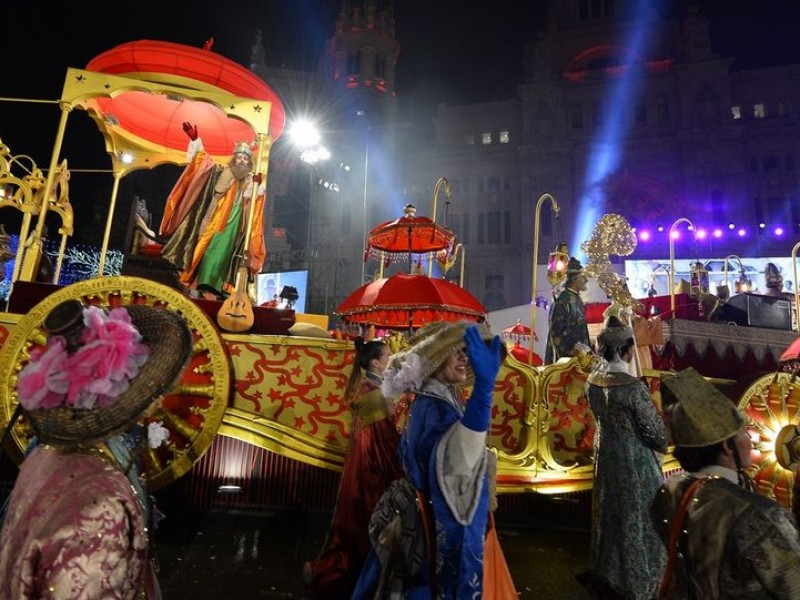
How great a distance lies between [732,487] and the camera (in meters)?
1.56

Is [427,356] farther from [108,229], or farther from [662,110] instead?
[662,110]

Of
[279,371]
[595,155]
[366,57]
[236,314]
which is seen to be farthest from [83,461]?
[366,57]

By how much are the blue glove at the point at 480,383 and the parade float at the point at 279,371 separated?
7.96 feet

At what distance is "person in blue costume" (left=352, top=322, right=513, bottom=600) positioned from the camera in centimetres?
Result: 198

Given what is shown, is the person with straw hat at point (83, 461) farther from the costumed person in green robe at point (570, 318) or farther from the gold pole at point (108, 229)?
the gold pole at point (108, 229)

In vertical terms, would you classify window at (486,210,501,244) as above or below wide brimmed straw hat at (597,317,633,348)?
above

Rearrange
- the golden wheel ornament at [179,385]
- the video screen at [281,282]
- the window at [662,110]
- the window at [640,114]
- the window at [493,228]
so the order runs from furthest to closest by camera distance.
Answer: the window at [493,228], the window at [640,114], the window at [662,110], the video screen at [281,282], the golden wheel ornament at [179,385]

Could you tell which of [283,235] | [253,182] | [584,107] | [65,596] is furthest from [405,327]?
[584,107]

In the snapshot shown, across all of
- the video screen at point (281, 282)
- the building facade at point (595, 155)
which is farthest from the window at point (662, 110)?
the video screen at point (281, 282)

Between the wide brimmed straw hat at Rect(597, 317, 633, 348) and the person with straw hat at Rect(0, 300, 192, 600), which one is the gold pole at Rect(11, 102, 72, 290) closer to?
the person with straw hat at Rect(0, 300, 192, 600)

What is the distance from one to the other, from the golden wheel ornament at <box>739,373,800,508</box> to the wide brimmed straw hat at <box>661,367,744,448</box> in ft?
12.8

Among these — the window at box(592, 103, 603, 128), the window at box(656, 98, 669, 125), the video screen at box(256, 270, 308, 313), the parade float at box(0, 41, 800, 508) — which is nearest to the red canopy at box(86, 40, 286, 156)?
the parade float at box(0, 41, 800, 508)

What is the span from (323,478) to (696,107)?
32.2 m

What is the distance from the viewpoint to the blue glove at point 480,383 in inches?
76.9
